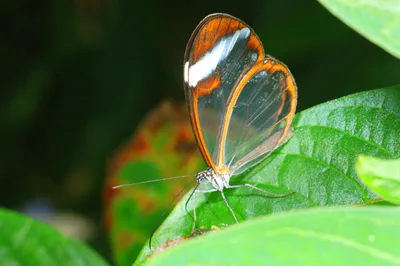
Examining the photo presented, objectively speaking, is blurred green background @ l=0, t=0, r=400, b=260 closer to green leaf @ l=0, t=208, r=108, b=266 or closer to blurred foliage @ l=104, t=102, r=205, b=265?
blurred foliage @ l=104, t=102, r=205, b=265

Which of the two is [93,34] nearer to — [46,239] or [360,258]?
[46,239]

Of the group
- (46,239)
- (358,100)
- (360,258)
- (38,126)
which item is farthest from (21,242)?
(38,126)

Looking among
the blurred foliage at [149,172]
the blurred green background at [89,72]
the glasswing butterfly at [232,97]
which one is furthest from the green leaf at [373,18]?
the blurred green background at [89,72]

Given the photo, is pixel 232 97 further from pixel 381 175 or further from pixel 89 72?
pixel 89 72

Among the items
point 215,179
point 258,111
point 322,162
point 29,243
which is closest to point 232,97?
point 258,111

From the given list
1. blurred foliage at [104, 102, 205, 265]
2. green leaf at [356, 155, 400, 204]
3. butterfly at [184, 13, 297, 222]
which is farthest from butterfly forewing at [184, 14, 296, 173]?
green leaf at [356, 155, 400, 204]
